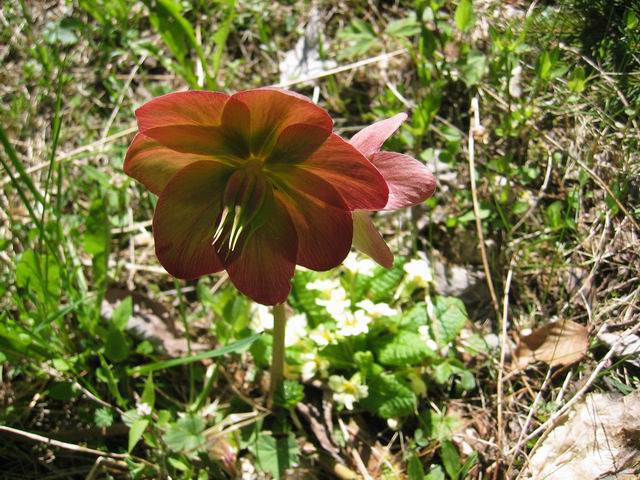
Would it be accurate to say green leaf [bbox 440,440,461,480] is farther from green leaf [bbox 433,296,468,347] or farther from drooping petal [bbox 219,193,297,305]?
drooping petal [bbox 219,193,297,305]

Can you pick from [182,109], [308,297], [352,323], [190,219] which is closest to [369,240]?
[190,219]

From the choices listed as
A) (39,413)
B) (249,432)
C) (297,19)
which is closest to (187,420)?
(249,432)

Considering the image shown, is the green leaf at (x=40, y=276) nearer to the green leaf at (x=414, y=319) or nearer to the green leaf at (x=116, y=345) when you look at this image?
the green leaf at (x=116, y=345)

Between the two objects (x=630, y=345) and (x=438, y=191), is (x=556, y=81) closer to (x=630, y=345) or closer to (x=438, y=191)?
(x=438, y=191)

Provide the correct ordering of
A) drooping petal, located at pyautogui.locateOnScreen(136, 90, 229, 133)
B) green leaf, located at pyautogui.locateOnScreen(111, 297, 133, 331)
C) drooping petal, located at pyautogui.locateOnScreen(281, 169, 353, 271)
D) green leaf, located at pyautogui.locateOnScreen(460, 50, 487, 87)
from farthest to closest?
green leaf, located at pyautogui.locateOnScreen(460, 50, 487, 87)
green leaf, located at pyautogui.locateOnScreen(111, 297, 133, 331)
drooping petal, located at pyautogui.locateOnScreen(281, 169, 353, 271)
drooping petal, located at pyautogui.locateOnScreen(136, 90, 229, 133)

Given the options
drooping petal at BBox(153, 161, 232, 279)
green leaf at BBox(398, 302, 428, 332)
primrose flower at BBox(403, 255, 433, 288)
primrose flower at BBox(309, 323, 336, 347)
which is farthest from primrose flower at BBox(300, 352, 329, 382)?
drooping petal at BBox(153, 161, 232, 279)

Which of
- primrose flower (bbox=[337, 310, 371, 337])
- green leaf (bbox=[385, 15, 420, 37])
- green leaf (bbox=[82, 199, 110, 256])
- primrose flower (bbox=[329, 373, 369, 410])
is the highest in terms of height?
green leaf (bbox=[385, 15, 420, 37])
